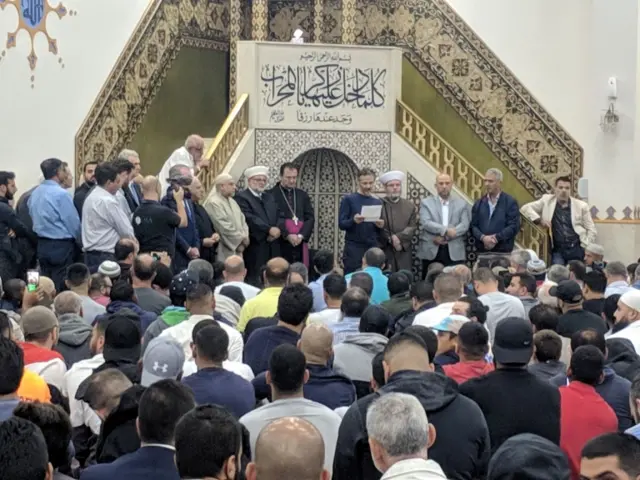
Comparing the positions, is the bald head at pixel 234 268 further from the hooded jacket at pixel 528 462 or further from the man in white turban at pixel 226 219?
the hooded jacket at pixel 528 462

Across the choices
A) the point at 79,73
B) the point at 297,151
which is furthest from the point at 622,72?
the point at 79,73

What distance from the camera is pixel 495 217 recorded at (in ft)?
46.4

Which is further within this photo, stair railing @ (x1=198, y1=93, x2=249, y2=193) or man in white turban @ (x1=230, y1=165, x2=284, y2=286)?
stair railing @ (x1=198, y1=93, x2=249, y2=193)

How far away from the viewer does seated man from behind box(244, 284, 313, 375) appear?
6344 mm

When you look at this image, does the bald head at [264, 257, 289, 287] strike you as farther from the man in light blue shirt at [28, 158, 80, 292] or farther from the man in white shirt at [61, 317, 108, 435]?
the man in light blue shirt at [28, 158, 80, 292]

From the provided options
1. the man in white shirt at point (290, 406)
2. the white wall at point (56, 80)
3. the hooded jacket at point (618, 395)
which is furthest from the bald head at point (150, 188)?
the man in white shirt at point (290, 406)

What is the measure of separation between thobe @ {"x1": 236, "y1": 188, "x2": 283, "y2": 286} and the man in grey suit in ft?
6.05

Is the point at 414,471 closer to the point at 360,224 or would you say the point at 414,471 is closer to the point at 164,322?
the point at 164,322

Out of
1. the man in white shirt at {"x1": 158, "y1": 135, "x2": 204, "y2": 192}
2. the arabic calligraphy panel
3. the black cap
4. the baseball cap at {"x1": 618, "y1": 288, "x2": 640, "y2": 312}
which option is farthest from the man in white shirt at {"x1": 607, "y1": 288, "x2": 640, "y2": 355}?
the arabic calligraphy panel

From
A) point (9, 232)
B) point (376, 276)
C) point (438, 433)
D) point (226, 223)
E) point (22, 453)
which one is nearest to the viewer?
point (22, 453)

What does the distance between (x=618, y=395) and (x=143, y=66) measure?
36.4 ft

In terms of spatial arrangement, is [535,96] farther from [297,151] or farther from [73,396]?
[73,396]

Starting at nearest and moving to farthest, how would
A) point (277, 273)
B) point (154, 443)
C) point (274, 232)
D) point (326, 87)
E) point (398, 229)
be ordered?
point (154, 443), point (277, 273), point (274, 232), point (398, 229), point (326, 87)

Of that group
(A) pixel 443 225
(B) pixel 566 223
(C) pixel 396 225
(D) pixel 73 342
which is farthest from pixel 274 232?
(D) pixel 73 342
